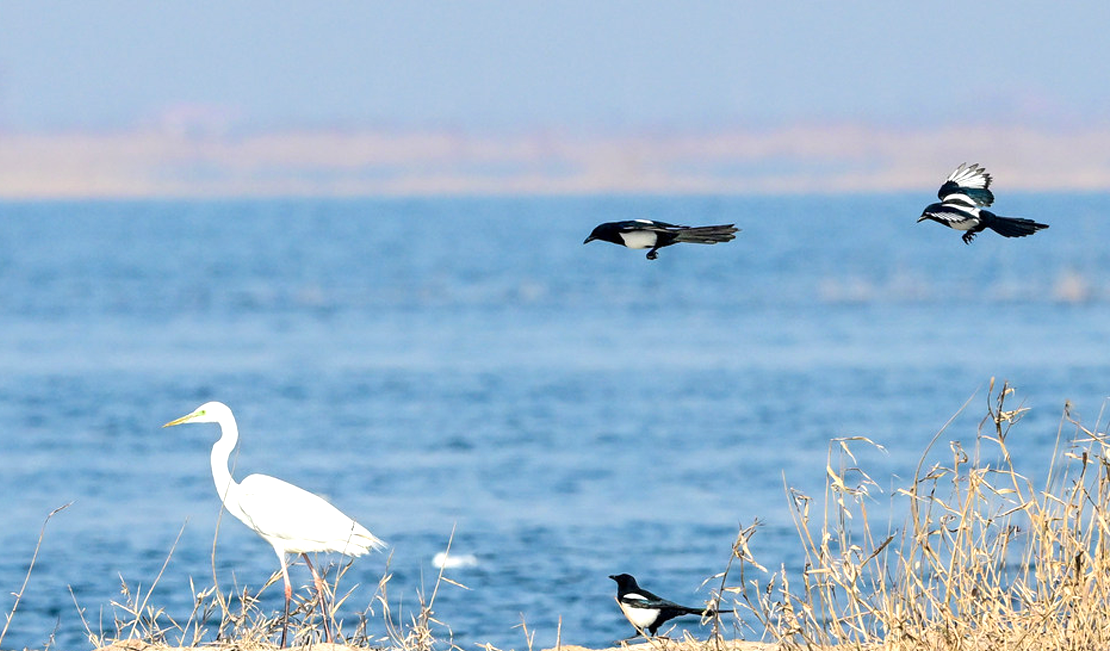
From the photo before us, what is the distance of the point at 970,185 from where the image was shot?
5043 mm

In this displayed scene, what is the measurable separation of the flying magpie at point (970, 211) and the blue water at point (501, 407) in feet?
15.0

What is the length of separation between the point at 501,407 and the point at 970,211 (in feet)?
65.5

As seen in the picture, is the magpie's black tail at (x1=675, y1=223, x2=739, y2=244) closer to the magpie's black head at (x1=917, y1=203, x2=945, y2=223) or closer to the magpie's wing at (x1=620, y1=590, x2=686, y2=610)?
the magpie's black head at (x1=917, y1=203, x2=945, y2=223)

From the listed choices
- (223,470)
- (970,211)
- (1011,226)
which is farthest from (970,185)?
(223,470)

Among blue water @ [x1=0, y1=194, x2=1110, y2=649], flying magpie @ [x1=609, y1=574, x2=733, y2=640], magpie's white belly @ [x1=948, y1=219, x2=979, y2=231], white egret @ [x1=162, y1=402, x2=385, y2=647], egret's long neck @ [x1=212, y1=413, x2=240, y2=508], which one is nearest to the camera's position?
magpie's white belly @ [x1=948, y1=219, x2=979, y2=231]

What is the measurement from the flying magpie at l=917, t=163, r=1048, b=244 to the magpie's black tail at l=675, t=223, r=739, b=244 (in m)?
0.51

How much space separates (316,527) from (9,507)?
8.72 m

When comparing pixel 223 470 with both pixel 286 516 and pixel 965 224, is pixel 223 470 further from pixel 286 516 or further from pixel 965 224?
pixel 965 224

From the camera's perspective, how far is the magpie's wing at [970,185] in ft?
15.9

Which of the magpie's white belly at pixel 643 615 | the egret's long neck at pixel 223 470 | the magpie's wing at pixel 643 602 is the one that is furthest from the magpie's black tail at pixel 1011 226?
the egret's long neck at pixel 223 470

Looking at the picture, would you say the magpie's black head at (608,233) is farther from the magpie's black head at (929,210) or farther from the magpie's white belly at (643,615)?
the magpie's white belly at (643,615)

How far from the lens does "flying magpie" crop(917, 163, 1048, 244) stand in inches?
171

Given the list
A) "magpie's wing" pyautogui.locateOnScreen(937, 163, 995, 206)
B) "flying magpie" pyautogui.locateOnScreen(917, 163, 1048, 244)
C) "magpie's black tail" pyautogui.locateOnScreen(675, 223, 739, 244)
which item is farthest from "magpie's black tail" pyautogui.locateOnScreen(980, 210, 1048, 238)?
"magpie's black tail" pyautogui.locateOnScreen(675, 223, 739, 244)

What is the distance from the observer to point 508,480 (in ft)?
59.9
